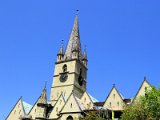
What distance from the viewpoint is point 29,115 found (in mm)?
63656

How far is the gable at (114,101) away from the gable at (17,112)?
18.5 meters

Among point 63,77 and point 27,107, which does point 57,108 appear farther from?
point 63,77

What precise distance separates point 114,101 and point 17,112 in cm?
2141

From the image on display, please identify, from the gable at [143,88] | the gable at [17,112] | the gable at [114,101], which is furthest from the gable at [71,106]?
the gable at [17,112]

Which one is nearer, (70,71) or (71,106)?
(71,106)

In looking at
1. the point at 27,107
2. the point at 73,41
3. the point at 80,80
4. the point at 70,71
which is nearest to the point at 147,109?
the point at 27,107

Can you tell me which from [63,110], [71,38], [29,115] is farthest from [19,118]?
[71,38]

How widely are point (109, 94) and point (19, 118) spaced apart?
19.3 metres

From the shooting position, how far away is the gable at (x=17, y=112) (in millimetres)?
66275

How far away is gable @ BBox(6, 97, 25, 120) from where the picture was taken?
217 ft

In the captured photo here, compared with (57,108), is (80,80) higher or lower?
higher

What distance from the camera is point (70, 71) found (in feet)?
242

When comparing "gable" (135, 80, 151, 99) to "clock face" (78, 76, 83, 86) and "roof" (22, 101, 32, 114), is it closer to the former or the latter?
"clock face" (78, 76, 83, 86)

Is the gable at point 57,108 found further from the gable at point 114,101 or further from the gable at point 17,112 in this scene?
the gable at point 114,101
